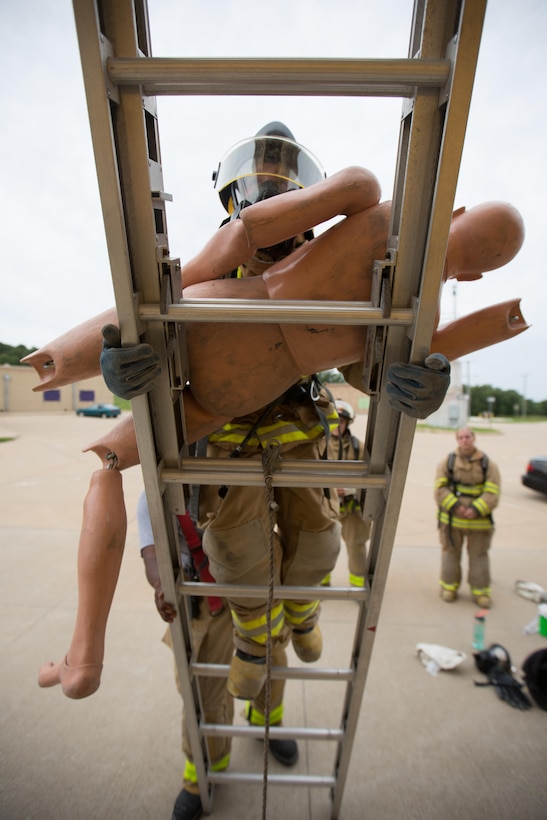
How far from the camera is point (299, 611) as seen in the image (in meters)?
1.83

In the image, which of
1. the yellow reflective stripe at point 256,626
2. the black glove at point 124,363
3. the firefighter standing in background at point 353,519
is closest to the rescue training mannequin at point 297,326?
the black glove at point 124,363

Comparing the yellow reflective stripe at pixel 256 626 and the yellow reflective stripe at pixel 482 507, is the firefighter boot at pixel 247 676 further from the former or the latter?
the yellow reflective stripe at pixel 482 507

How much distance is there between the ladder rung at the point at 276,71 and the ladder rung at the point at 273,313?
405mm

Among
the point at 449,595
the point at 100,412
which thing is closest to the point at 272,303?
the point at 449,595

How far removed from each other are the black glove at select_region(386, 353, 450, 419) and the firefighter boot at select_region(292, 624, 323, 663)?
1.24 meters

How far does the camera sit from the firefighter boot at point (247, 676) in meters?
1.64

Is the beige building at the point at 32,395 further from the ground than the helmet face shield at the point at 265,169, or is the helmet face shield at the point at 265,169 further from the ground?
the helmet face shield at the point at 265,169

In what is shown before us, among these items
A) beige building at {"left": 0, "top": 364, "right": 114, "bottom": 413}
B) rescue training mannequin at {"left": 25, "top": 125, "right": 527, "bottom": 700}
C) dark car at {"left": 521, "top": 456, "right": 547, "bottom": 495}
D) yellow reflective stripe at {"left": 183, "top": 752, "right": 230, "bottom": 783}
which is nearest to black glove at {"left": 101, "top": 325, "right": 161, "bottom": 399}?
rescue training mannequin at {"left": 25, "top": 125, "right": 527, "bottom": 700}

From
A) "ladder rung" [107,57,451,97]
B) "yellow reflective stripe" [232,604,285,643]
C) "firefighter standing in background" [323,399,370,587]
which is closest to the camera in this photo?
"ladder rung" [107,57,451,97]

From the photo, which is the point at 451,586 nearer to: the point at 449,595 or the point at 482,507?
the point at 449,595

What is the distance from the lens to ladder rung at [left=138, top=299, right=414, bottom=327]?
961mm

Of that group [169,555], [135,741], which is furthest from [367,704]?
[169,555]

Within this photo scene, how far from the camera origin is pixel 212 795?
204cm

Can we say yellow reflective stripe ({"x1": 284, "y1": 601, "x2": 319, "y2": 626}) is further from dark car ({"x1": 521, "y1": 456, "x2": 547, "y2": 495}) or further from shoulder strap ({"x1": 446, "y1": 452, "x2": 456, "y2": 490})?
dark car ({"x1": 521, "y1": 456, "x2": 547, "y2": 495})
